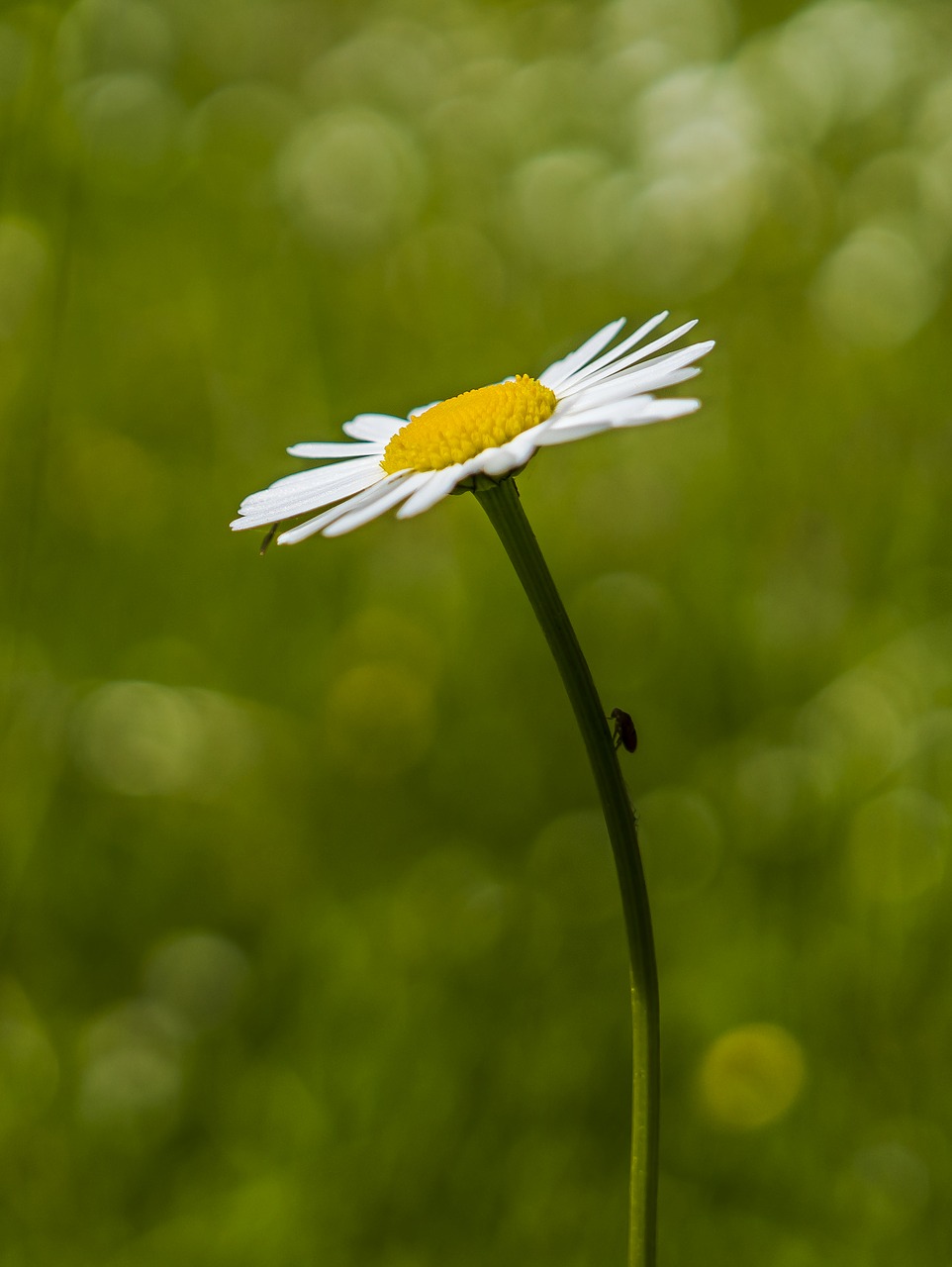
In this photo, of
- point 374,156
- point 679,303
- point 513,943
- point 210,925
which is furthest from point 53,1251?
point 374,156

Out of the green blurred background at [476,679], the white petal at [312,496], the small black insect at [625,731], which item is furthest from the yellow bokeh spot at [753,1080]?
the white petal at [312,496]

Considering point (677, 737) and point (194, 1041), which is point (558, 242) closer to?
point (677, 737)

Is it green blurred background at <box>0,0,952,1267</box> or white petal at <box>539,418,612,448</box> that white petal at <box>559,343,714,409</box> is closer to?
white petal at <box>539,418,612,448</box>

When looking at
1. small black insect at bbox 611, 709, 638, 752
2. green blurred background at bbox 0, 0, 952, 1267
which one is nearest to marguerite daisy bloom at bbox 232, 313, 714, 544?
small black insect at bbox 611, 709, 638, 752

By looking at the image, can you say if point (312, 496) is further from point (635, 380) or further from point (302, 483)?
point (635, 380)

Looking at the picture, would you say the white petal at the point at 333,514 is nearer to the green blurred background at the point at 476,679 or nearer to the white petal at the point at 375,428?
the white petal at the point at 375,428
